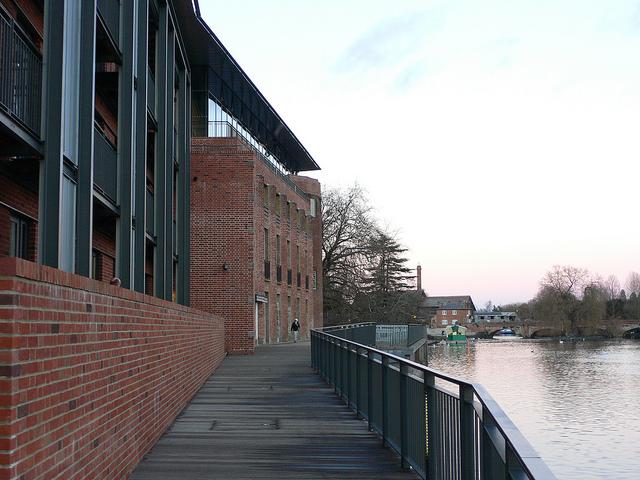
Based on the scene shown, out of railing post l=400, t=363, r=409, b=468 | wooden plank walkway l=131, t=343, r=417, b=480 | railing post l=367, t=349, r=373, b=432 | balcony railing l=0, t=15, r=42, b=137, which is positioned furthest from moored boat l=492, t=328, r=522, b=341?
railing post l=400, t=363, r=409, b=468

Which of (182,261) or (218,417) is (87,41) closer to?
(218,417)

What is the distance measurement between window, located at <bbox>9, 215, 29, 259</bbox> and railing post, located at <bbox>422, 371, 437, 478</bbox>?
7.45 meters

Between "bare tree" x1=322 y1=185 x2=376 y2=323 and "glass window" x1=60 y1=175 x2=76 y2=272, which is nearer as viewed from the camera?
"glass window" x1=60 y1=175 x2=76 y2=272

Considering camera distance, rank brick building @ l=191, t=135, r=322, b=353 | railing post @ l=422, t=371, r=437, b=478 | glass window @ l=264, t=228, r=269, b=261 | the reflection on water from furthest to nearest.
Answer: glass window @ l=264, t=228, r=269, b=261
brick building @ l=191, t=135, r=322, b=353
the reflection on water
railing post @ l=422, t=371, r=437, b=478

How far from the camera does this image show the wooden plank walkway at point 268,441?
8.03m

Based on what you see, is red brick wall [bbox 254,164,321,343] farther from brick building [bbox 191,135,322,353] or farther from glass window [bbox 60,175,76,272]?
glass window [bbox 60,175,76,272]

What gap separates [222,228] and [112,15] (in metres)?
20.0

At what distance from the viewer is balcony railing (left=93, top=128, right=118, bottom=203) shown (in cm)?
1397

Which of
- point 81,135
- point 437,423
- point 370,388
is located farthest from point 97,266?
point 437,423

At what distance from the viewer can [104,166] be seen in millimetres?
14562

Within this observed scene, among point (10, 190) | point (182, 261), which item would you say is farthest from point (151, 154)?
point (10, 190)

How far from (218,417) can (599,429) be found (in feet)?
64.6

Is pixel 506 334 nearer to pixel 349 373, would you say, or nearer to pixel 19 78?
pixel 349 373

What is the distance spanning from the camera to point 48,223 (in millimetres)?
10078
